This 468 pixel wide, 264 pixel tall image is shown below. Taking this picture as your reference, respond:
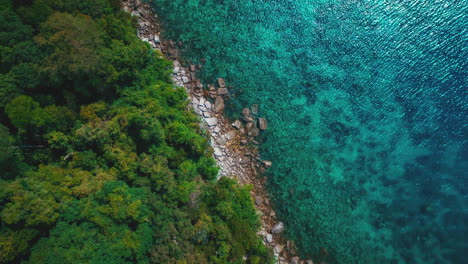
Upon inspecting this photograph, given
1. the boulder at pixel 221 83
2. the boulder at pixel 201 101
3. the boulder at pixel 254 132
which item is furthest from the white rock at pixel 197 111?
the boulder at pixel 254 132

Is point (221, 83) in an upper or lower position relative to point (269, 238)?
upper

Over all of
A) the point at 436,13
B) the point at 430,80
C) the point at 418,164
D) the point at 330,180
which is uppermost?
the point at 436,13

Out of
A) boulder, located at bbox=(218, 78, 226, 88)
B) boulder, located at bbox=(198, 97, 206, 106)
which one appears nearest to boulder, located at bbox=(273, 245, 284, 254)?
boulder, located at bbox=(198, 97, 206, 106)

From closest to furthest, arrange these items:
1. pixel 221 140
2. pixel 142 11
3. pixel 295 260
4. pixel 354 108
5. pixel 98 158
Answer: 1. pixel 98 158
2. pixel 295 260
3. pixel 221 140
4. pixel 354 108
5. pixel 142 11

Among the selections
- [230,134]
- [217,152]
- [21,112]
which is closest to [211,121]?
[230,134]

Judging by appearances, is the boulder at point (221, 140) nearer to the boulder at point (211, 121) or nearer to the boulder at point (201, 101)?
the boulder at point (211, 121)

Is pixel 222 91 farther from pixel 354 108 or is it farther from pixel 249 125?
pixel 354 108

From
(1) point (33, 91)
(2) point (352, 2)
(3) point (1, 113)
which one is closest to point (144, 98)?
(1) point (33, 91)

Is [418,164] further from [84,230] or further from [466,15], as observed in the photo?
[84,230]
